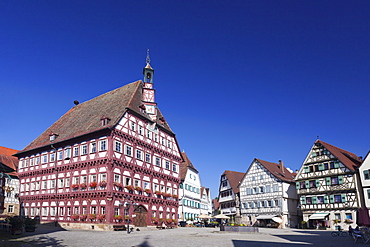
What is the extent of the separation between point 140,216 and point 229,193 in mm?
32390

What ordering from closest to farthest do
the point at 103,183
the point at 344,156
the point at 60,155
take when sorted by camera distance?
the point at 103,183 < the point at 60,155 < the point at 344,156

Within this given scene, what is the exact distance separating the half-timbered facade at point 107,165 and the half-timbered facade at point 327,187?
67.3 feet

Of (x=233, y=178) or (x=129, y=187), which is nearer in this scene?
(x=129, y=187)

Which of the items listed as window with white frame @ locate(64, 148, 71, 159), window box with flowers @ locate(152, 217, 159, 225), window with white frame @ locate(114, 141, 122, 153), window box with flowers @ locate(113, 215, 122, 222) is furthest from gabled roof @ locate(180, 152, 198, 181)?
window box with flowers @ locate(113, 215, 122, 222)

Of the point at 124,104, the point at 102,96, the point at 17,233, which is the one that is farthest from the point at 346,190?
the point at 17,233

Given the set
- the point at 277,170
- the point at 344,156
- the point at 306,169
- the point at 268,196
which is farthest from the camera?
the point at 277,170

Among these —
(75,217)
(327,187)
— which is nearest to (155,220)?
(75,217)

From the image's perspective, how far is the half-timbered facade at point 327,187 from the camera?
49062 millimetres

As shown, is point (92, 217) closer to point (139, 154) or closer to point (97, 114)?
point (139, 154)

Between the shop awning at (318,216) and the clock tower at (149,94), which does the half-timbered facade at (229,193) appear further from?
the clock tower at (149,94)

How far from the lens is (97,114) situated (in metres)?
44.7

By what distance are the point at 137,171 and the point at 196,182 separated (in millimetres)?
26761

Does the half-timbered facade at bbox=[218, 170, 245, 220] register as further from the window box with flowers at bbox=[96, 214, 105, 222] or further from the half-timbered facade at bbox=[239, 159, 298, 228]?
the window box with flowers at bbox=[96, 214, 105, 222]

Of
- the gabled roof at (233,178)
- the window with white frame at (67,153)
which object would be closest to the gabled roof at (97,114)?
the window with white frame at (67,153)
